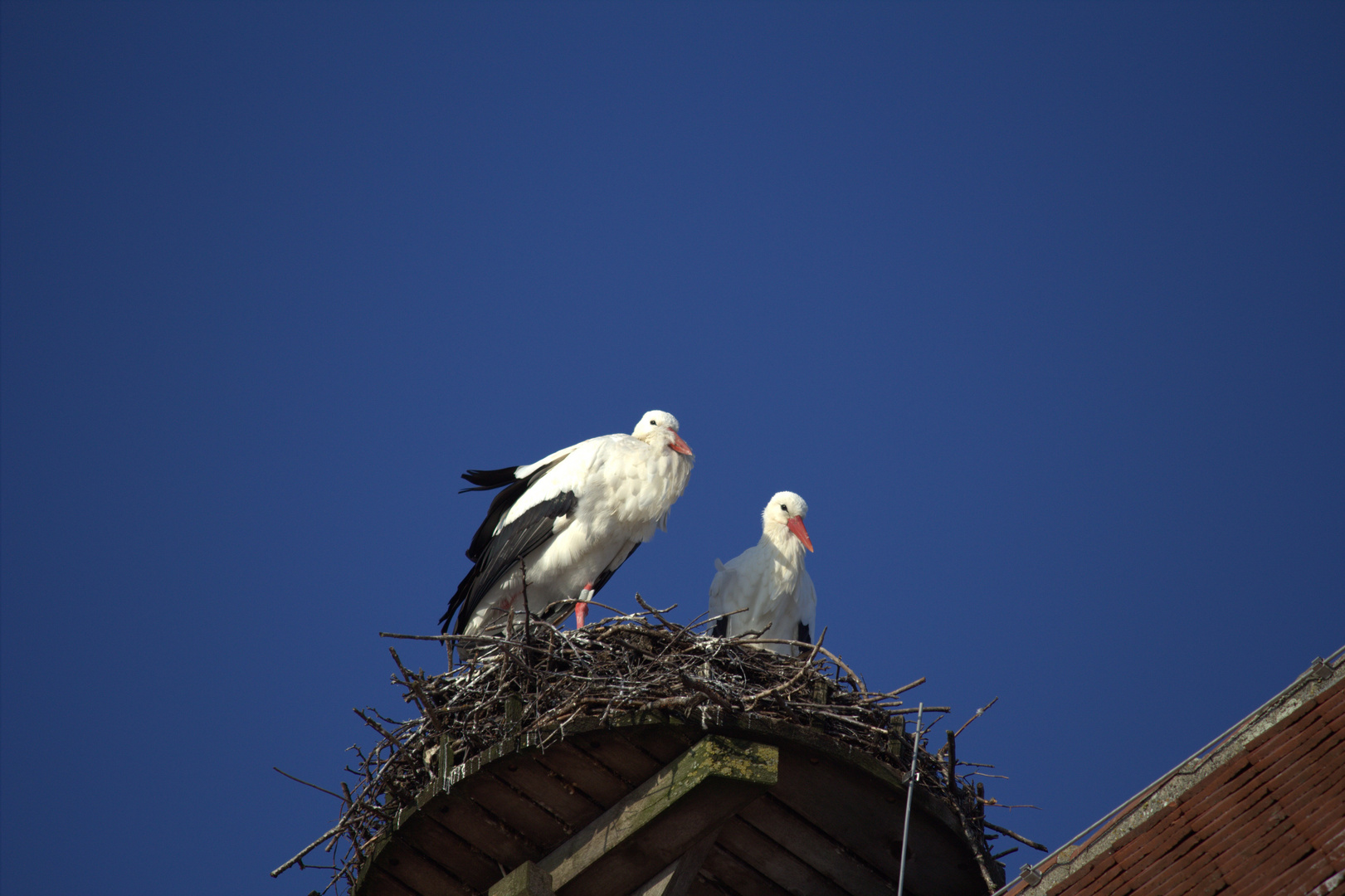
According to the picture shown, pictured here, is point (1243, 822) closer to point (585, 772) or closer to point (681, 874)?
point (681, 874)

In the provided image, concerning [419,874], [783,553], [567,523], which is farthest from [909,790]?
[783,553]

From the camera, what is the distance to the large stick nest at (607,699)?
5480 mm

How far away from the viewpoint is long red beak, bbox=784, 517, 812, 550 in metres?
10.4

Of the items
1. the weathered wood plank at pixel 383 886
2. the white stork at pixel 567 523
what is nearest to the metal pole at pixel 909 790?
the weathered wood plank at pixel 383 886

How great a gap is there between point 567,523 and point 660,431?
1102 mm

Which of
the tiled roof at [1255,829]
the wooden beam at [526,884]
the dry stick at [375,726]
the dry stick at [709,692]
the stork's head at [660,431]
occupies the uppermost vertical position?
the stork's head at [660,431]

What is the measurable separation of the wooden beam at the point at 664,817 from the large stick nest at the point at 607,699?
0.20 m

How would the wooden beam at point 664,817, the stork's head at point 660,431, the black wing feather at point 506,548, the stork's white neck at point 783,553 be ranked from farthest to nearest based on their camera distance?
the stork's white neck at point 783,553 → the stork's head at point 660,431 → the black wing feather at point 506,548 → the wooden beam at point 664,817

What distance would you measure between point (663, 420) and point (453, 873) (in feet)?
15.1

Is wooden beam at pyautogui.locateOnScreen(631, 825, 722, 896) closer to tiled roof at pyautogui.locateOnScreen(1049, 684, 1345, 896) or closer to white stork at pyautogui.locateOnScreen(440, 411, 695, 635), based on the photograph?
tiled roof at pyautogui.locateOnScreen(1049, 684, 1345, 896)

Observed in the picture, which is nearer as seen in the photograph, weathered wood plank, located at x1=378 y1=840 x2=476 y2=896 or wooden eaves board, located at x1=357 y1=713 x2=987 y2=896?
wooden eaves board, located at x1=357 y1=713 x2=987 y2=896

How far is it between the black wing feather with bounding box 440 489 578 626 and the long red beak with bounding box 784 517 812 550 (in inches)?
85.8

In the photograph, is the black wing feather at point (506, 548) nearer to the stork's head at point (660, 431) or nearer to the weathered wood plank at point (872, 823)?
the stork's head at point (660, 431)

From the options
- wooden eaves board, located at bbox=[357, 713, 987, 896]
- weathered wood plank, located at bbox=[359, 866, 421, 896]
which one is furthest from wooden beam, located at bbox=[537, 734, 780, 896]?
weathered wood plank, located at bbox=[359, 866, 421, 896]
